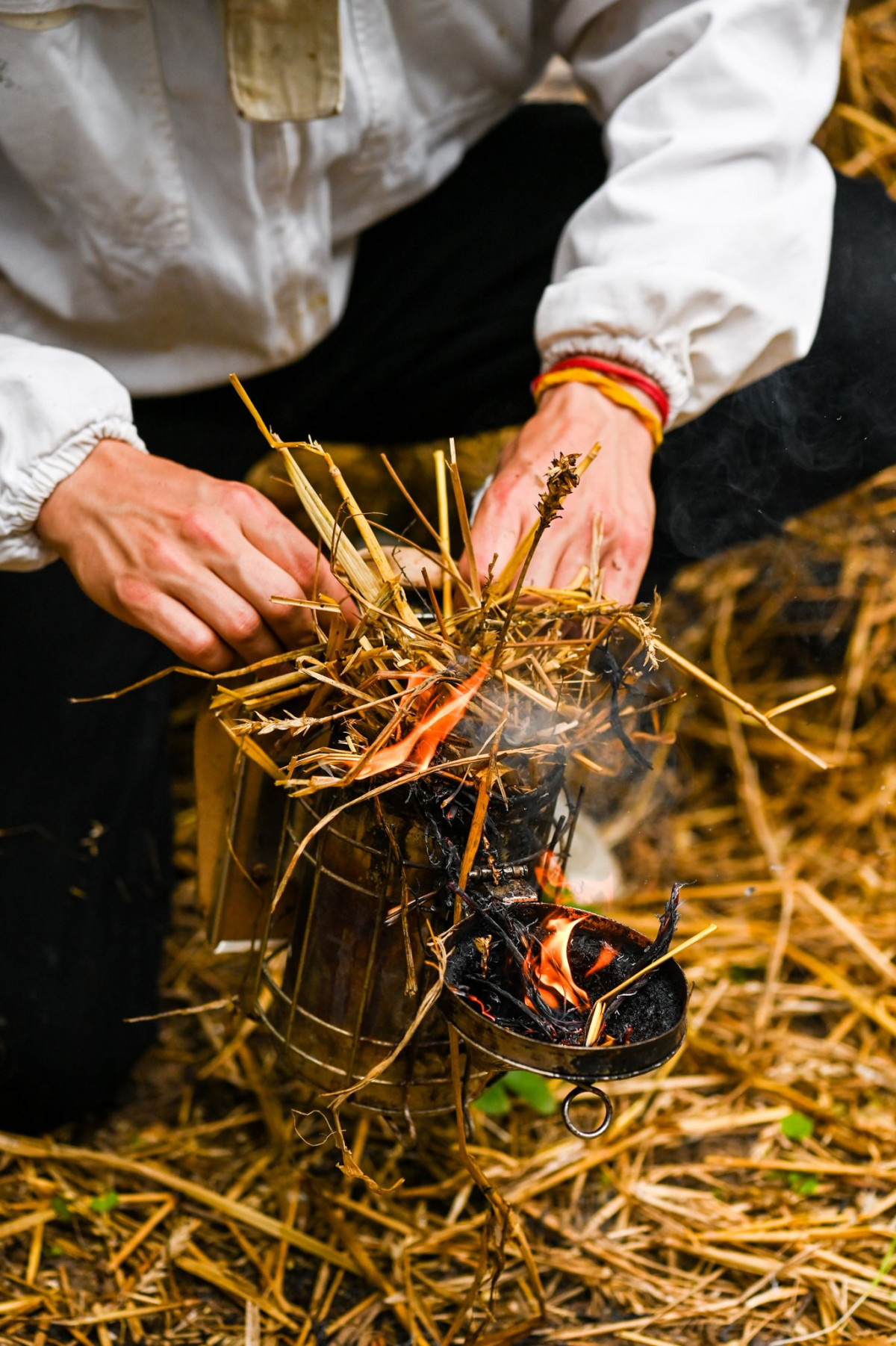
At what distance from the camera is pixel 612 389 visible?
4.32ft

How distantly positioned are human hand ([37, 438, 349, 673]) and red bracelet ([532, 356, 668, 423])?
1.40 ft

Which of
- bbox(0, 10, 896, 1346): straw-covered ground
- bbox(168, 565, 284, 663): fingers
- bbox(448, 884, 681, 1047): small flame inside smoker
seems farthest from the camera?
bbox(0, 10, 896, 1346): straw-covered ground

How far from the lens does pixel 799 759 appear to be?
86.9 inches

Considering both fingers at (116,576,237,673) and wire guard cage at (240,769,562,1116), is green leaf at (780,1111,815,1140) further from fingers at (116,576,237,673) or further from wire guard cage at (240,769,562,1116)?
fingers at (116,576,237,673)

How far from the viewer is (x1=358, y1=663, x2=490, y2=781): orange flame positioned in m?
0.98

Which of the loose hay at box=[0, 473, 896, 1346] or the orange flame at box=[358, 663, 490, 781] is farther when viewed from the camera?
the loose hay at box=[0, 473, 896, 1346]

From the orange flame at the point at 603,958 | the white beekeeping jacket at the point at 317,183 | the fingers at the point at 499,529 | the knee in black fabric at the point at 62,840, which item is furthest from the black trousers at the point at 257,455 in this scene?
the orange flame at the point at 603,958

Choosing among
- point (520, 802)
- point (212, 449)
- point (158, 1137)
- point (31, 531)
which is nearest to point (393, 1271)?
point (158, 1137)

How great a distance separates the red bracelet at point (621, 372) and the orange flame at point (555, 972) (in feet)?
2.15

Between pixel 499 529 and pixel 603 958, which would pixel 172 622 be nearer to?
pixel 499 529

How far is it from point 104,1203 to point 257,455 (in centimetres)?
104

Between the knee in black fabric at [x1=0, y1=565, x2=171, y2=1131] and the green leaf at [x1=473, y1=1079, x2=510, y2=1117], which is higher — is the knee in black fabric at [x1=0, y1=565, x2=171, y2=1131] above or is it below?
above

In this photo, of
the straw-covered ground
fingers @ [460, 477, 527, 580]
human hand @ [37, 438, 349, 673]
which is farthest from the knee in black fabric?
fingers @ [460, 477, 527, 580]

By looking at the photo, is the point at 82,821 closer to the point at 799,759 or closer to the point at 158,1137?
the point at 158,1137
